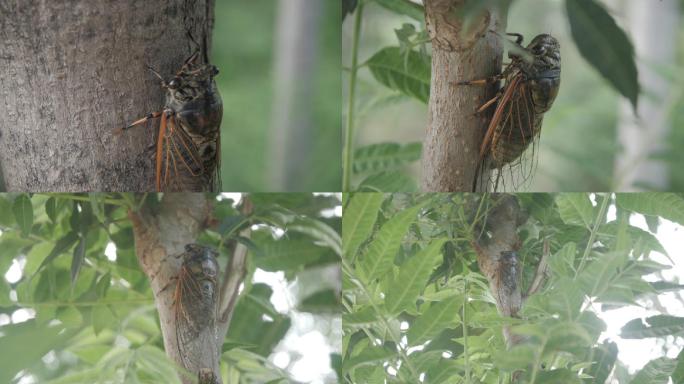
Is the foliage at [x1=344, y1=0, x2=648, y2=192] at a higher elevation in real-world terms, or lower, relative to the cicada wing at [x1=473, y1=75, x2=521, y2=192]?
higher

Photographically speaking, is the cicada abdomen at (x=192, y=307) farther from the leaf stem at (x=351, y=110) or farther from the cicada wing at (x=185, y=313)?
the leaf stem at (x=351, y=110)

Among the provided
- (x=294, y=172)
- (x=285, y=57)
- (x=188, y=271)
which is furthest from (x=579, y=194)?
(x=285, y=57)

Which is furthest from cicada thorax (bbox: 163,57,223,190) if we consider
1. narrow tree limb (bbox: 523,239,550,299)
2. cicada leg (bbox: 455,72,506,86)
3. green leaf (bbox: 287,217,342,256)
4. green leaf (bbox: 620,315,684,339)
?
green leaf (bbox: 620,315,684,339)

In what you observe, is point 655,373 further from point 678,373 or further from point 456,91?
point 456,91

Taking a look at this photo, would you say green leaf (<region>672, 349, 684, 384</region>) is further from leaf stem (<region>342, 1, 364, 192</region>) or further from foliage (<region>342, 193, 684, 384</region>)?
leaf stem (<region>342, 1, 364, 192</region>)

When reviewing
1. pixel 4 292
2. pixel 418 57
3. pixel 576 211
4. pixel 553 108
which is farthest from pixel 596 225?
pixel 4 292

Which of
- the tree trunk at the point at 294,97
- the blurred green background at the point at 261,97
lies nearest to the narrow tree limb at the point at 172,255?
the blurred green background at the point at 261,97
